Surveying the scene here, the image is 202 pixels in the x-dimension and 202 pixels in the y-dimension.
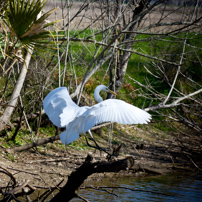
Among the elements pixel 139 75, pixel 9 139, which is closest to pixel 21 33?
pixel 9 139

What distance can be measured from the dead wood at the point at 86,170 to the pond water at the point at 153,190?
6.08 ft

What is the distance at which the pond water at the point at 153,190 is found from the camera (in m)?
5.52

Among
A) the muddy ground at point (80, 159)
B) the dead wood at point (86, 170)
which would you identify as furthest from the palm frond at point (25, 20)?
the dead wood at point (86, 170)

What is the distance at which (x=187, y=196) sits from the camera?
19.6 feet

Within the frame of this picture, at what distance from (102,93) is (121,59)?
3.32 metres

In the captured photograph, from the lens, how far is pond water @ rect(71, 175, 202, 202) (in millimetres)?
5523

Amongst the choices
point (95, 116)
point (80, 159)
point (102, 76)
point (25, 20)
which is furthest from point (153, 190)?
point (102, 76)

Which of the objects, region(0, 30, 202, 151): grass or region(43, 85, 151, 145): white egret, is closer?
region(43, 85, 151, 145): white egret

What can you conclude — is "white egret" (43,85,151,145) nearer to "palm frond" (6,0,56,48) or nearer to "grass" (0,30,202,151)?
"palm frond" (6,0,56,48)

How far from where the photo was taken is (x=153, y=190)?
6.20 meters

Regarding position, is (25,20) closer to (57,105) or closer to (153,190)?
(57,105)

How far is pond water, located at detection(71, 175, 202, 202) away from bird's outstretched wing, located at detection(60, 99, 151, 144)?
1460 mm

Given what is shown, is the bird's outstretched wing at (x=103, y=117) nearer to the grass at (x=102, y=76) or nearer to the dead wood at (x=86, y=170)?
the dead wood at (x=86, y=170)

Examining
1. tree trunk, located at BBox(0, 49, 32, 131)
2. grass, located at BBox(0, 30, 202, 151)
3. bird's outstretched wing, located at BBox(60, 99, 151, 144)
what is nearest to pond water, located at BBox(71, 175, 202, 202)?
bird's outstretched wing, located at BBox(60, 99, 151, 144)
